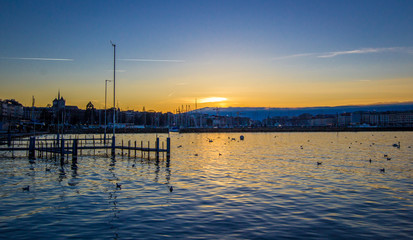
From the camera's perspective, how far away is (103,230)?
1314 cm

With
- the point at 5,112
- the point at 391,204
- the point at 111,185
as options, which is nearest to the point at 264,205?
the point at 391,204

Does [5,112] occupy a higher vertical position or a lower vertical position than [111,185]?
higher

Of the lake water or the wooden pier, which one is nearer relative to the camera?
the lake water

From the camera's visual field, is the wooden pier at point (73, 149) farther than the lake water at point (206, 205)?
Yes

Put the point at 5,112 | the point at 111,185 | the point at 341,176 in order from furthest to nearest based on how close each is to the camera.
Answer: the point at 5,112
the point at 341,176
the point at 111,185

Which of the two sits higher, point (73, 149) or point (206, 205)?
point (73, 149)

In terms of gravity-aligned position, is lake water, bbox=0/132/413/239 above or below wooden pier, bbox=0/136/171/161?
below

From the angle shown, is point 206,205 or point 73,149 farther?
point 73,149

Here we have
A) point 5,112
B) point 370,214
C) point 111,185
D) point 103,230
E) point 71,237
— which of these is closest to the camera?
point 71,237

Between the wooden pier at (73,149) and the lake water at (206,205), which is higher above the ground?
the wooden pier at (73,149)

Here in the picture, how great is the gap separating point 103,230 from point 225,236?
16.3 feet

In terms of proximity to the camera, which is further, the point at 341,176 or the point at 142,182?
the point at 341,176

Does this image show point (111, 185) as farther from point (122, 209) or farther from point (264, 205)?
point (264, 205)

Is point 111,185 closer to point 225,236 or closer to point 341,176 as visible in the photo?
point 225,236
